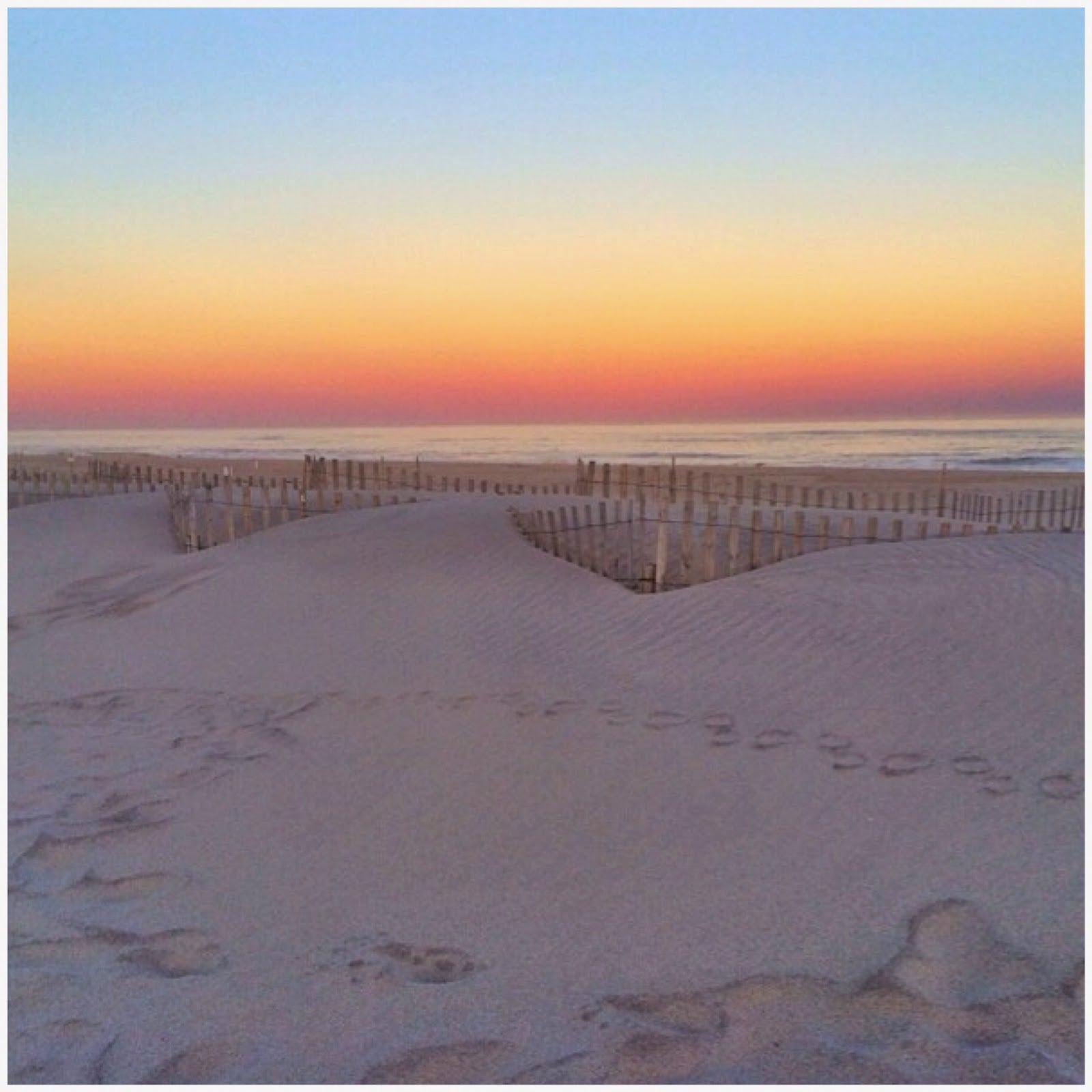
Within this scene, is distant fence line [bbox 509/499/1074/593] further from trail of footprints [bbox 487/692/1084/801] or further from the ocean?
the ocean

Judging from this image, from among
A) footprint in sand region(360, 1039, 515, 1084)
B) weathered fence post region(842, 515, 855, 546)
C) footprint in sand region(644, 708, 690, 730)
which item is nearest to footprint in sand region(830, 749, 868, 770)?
footprint in sand region(644, 708, 690, 730)

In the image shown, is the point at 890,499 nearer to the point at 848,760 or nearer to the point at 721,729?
the point at 721,729

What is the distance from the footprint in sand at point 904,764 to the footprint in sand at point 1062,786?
56 cm

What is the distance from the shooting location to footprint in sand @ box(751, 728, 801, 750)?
602cm

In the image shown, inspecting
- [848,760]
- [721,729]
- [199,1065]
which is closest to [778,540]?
[721,729]

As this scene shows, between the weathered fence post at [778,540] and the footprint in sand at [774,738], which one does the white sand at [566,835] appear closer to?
the footprint in sand at [774,738]

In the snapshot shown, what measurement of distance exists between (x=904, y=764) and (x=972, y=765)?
0.33 meters

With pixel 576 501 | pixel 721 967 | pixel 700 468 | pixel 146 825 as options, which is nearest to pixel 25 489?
pixel 576 501

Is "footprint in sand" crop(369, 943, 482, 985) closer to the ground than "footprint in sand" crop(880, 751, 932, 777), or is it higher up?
closer to the ground

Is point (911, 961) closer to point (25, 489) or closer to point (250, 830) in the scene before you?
point (250, 830)

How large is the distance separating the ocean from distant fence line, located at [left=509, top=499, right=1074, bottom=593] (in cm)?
2945

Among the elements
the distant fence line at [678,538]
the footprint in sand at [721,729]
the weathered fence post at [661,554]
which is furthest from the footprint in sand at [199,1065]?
the weathered fence post at [661,554]

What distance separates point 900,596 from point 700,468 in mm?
32826

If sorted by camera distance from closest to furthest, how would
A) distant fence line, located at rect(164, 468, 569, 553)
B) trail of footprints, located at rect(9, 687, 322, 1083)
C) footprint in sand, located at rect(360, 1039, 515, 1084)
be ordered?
footprint in sand, located at rect(360, 1039, 515, 1084), trail of footprints, located at rect(9, 687, 322, 1083), distant fence line, located at rect(164, 468, 569, 553)
